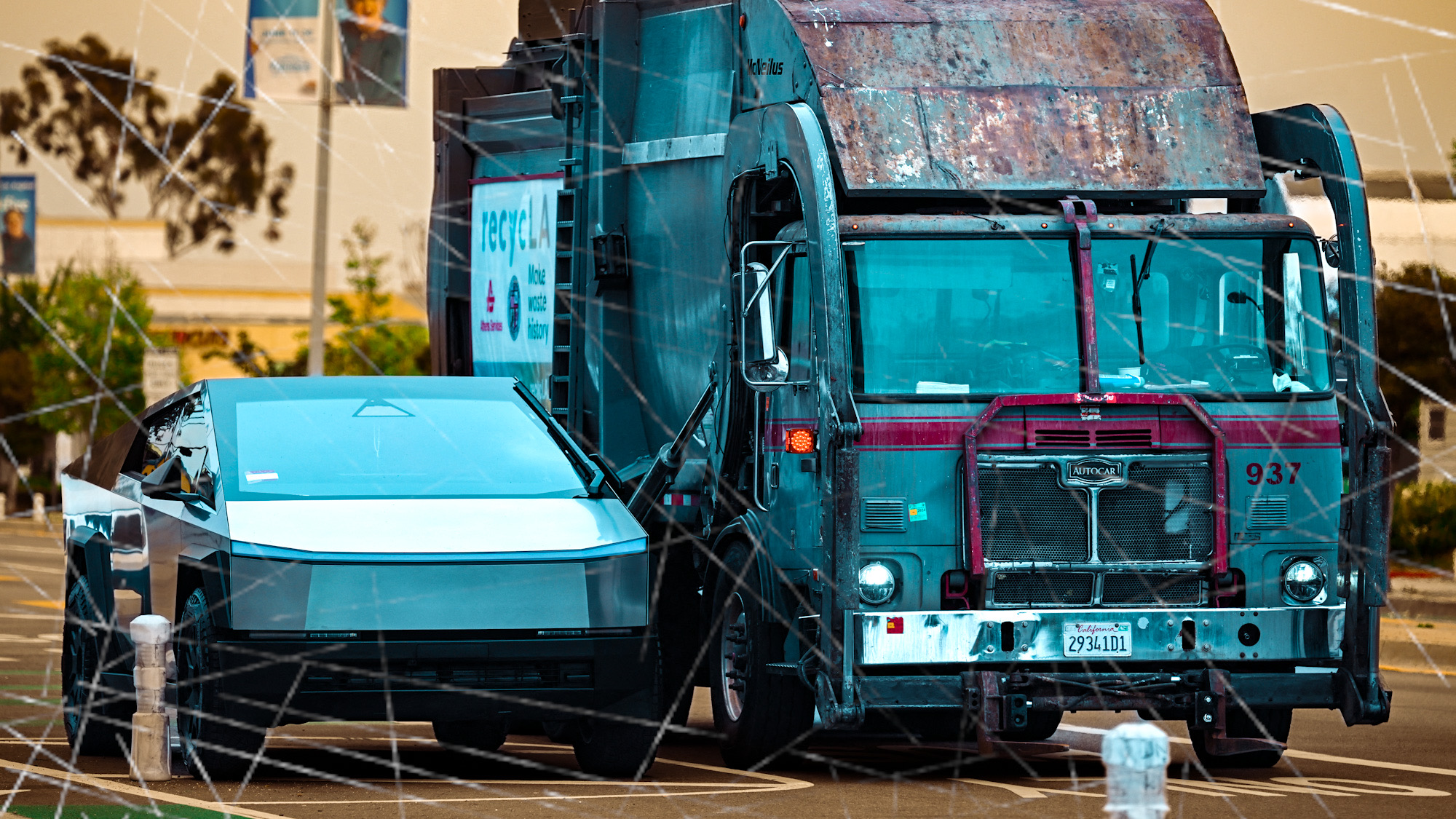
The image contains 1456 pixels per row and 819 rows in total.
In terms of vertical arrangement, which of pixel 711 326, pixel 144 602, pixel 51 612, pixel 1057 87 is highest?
pixel 1057 87

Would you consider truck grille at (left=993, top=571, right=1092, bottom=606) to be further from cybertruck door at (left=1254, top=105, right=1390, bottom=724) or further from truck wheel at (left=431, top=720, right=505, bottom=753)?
truck wheel at (left=431, top=720, right=505, bottom=753)

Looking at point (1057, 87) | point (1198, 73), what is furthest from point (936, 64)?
point (1198, 73)

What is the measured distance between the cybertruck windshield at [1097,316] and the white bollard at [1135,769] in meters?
4.79

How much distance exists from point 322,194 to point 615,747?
83.6 ft

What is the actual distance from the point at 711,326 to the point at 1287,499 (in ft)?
9.77

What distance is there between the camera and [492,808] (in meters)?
9.38

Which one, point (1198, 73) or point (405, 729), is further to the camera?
point (405, 729)

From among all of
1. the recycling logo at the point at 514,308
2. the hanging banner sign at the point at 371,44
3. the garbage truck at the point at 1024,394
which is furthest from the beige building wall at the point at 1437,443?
the garbage truck at the point at 1024,394

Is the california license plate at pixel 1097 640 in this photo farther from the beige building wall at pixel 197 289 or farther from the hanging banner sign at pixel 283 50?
the beige building wall at pixel 197 289

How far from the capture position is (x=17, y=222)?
61.0 meters

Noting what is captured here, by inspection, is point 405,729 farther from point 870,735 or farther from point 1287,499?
point 1287,499

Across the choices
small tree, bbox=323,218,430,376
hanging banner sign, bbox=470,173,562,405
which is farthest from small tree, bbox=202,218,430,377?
hanging banner sign, bbox=470,173,562,405

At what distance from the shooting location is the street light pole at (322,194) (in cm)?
3312

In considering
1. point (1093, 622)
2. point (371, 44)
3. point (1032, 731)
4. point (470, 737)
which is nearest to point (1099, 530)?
point (1093, 622)
